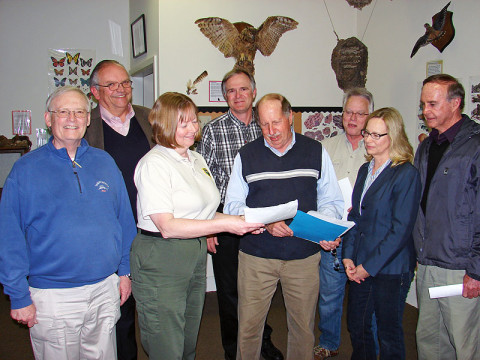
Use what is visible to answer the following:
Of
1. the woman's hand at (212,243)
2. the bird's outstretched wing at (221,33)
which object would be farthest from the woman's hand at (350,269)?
the bird's outstretched wing at (221,33)

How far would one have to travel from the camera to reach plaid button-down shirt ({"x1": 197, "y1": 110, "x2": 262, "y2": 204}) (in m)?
2.60

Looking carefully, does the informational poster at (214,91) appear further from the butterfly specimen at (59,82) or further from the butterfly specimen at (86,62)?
the butterfly specimen at (59,82)

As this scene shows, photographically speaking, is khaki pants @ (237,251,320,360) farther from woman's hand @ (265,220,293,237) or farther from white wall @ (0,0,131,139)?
Answer: white wall @ (0,0,131,139)

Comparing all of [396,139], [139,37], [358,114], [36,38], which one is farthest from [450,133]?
[36,38]

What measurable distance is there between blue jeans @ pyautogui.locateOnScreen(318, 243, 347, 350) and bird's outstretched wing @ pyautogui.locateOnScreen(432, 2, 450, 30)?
1.93m

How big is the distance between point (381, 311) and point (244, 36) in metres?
2.77

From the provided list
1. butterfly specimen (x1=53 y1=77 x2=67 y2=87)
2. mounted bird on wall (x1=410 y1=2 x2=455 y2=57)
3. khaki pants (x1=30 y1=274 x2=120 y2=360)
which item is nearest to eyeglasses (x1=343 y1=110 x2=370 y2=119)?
mounted bird on wall (x1=410 y1=2 x2=455 y2=57)

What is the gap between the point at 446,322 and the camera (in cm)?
208

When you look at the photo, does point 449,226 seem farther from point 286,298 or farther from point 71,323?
point 71,323

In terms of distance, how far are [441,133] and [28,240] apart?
2.07m

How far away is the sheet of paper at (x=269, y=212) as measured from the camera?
169 centimetres

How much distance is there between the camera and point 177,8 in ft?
11.9

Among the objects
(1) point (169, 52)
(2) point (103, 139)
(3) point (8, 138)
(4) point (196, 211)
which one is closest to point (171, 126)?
(4) point (196, 211)

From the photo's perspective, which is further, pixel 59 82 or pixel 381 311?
pixel 59 82
